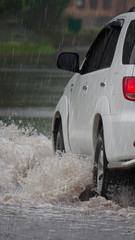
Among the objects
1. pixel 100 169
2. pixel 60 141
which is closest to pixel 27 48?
pixel 60 141

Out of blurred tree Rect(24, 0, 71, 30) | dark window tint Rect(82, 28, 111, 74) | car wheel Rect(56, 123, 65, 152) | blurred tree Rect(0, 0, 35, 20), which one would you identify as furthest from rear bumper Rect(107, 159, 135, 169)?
blurred tree Rect(24, 0, 71, 30)

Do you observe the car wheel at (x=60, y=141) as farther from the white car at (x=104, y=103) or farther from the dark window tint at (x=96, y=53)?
the dark window tint at (x=96, y=53)

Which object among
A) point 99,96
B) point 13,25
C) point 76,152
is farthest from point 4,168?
point 13,25

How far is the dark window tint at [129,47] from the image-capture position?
24.7ft

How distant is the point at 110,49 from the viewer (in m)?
8.37

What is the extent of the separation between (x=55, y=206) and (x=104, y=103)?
3.36ft

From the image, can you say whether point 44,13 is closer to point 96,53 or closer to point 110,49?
point 96,53

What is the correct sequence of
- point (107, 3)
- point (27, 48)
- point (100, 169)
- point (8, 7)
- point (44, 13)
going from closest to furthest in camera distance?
point (100, 169), point (8, 7), point (27, 48), point (44, 13), point (107, 3)

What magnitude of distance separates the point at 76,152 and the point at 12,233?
8.80 ft

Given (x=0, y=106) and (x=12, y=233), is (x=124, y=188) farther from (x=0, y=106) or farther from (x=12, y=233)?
(x=0, y=106)

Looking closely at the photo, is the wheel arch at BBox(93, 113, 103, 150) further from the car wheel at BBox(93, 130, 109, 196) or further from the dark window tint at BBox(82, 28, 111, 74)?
the dark window tint at BBox(82, 28, 111, 74)

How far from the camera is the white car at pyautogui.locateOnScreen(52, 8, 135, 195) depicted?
7363mm

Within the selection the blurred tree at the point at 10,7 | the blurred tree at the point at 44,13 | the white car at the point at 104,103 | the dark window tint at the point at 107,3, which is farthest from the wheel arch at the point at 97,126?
the dark window tint at the point at 107,3

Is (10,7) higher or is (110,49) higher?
(110,49)
